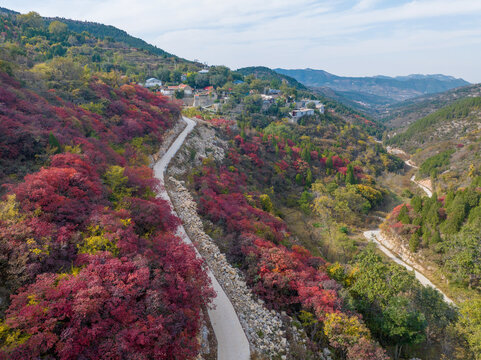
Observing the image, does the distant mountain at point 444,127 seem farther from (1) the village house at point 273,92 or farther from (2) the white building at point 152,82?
(2) the white building at point 152,82

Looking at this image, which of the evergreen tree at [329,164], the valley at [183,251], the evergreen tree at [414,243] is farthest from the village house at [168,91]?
the evergreen tree at [414,243]

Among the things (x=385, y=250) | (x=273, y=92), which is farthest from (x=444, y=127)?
(x=385, y=250)

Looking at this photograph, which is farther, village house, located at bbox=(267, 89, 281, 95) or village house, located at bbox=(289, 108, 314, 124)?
village house, located at bbox=(267, 89, 281, 95)

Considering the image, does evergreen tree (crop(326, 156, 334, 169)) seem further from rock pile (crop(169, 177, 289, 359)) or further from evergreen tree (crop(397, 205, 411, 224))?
rock pile (crop(169, 177, 289, 359))

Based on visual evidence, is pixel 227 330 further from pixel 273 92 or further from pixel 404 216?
pixel 273 92

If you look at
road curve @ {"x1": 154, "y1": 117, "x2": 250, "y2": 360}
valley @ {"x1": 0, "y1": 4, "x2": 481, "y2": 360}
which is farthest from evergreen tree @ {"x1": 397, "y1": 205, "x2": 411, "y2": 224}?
road curve @ {"x1": 154, "y1": 117, "x2": 250, "y2": 360}

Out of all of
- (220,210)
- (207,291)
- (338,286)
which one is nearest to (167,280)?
(207,291)

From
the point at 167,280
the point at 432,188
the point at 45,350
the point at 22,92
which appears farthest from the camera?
the point at 432,188

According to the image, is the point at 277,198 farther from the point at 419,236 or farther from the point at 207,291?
the point at 207,291

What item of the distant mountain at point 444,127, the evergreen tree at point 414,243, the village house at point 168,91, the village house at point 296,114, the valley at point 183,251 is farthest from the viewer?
the distant mountain at point 444,127

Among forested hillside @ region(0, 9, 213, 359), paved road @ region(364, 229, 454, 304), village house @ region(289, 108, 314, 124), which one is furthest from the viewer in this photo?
village house @ region(289, 108, 314, 124)

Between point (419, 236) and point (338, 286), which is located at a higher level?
point (338, 286)
